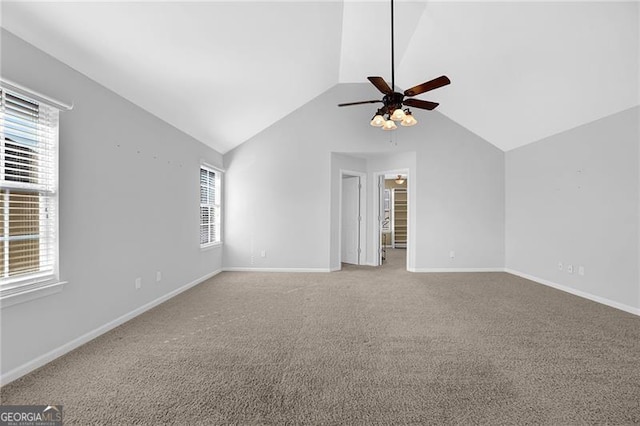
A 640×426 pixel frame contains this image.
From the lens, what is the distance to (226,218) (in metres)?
5.64

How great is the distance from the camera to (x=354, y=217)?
21.0ft

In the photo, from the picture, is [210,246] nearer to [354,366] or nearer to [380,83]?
[354,366]

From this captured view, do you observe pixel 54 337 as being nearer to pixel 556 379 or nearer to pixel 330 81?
pixel 556 379

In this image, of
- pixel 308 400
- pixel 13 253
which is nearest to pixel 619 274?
pixel 308 400

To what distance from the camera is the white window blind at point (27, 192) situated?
1.95 meters

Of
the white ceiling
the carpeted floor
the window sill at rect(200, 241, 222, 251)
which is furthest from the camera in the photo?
the window sill at rect(200, 241, 222, 251)

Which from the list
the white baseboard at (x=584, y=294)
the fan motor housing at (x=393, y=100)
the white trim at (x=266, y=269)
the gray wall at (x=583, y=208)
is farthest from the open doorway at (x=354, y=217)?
the fan motor housing at (x=393, y=100)

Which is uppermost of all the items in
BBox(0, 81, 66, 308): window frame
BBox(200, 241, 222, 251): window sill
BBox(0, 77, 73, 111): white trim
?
BBox(0, 77, 73, 111): white trim

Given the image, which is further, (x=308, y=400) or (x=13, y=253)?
(x=13, y=253)

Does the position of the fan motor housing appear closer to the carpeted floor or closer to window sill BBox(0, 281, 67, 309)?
the carpeted floor

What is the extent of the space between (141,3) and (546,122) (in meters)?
5.36

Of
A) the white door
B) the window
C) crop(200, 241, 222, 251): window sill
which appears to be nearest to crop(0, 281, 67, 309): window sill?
crop(200, 241, 222, 251): window sill

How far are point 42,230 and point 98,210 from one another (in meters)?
0.48

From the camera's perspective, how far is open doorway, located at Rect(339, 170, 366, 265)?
633 cm
